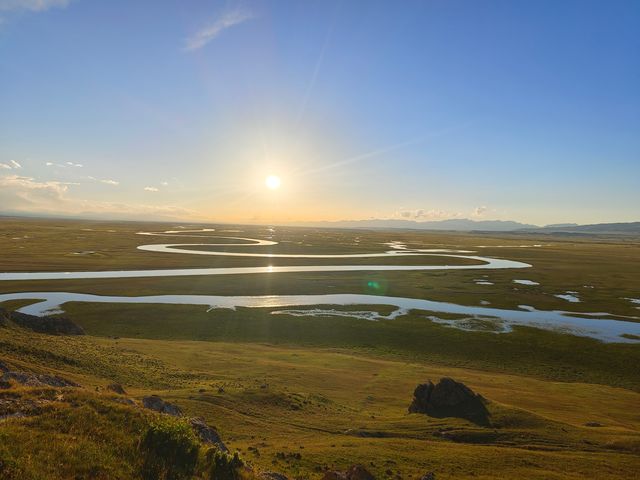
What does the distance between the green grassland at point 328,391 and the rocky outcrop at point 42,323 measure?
12.0ft

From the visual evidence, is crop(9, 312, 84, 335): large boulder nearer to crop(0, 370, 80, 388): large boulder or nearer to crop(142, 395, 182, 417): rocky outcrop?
crop(0, 370, 80, 388): large boulder

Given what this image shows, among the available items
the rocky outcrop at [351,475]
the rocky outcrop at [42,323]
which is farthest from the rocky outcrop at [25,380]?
the rocky outcrop at [42,323]

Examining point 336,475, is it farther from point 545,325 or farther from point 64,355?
point 545,325

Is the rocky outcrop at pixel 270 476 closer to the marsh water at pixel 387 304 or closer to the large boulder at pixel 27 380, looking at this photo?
the large boulder at pixel 27 380

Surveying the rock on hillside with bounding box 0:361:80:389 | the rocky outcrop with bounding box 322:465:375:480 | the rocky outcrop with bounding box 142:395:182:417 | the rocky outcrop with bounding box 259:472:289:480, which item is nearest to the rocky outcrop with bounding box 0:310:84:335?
the rock on hillside with bounding box 0:361:80:389

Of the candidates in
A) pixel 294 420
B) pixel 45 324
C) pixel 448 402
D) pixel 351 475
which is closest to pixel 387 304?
pixel 448 402

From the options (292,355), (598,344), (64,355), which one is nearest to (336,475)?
(64,355)

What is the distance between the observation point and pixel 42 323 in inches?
1716

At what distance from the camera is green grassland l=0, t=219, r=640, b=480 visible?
14992 mm

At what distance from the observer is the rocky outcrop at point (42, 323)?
4091 centimetres

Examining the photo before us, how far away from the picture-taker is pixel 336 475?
17188 millimetres

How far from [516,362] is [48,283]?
8775cm

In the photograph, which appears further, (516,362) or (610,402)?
(516,362)

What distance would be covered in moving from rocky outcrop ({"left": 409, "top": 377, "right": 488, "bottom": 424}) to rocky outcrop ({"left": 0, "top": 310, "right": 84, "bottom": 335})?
3827 centimetres
